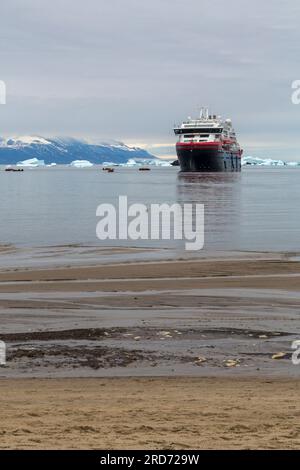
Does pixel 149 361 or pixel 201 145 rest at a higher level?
pixel 201 145

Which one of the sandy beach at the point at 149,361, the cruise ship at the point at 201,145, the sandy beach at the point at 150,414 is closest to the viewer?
the sandy beach at the point at 150,414

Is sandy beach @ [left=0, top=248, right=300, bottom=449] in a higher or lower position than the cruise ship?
lower

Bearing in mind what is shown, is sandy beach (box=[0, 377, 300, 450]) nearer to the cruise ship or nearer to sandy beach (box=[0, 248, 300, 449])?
sandy beach (box=[0, 248, 300, 449])

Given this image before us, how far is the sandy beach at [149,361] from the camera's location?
775 centimetres

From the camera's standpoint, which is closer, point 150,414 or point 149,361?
point 150,414

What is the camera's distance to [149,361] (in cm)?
1138

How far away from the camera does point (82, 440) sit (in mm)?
7348

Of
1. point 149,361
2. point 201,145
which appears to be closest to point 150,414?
point 149,361

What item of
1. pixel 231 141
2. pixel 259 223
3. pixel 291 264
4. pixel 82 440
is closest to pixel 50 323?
pixel 82 440

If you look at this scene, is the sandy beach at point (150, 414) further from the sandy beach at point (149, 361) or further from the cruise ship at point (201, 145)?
the cruise ship at point (201, 145)

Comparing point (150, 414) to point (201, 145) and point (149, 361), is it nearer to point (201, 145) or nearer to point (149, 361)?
point (149, 361)

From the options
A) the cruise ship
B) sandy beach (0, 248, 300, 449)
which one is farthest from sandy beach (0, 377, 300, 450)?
the cruise ship

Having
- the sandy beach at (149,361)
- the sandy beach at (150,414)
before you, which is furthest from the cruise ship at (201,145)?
the sandy beach at (150,414)

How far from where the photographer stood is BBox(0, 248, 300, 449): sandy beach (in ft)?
25.4
